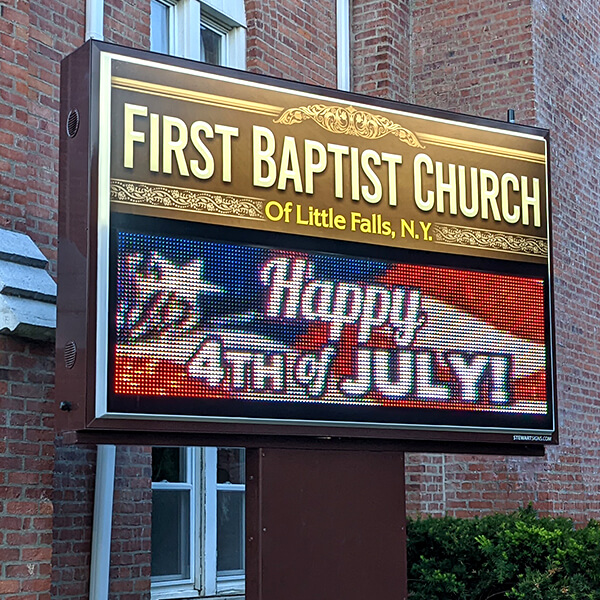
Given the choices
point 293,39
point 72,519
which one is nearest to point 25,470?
point 72,519

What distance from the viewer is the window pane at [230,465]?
8.00 m

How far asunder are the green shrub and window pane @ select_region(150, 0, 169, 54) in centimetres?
391

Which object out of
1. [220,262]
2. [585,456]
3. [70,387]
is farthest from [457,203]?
[585,456]

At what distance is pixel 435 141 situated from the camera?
5.74m

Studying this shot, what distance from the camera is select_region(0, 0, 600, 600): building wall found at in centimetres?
652

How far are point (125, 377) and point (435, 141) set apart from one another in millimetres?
2143

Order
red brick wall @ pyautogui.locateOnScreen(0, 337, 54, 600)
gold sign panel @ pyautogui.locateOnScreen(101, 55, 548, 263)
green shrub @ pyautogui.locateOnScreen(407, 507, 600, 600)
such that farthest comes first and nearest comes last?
green shrub @ pyautogui.locateOnScreen(407, 507, 600, 600) → red brick wall @ pyautogui.locateOnScreen(0, 337, 54, 600) → gold sign panel @ pyautogui.locateOnScreen(101, 55, 548, 263)

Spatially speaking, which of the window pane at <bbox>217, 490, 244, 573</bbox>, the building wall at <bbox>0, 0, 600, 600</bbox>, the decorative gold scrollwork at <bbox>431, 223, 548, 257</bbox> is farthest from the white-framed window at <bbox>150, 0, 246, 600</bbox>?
the decorative gold scrollwork at <bbox>431, 223, 548, 257</bbox>

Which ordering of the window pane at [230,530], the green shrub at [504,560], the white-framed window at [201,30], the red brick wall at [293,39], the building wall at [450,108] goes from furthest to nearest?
1. the red brick wall at [293,39]
2. the white-framed window at [201,30]
3. the window pane at [230,530]
4. the green shrub at [504,560]
5. the building wall at [450,108]

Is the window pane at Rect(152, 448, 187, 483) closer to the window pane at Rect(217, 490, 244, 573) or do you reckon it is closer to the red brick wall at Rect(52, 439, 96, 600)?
the window pane at Rect(217, 490, 244, 573)

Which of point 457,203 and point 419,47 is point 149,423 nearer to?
point 457,203

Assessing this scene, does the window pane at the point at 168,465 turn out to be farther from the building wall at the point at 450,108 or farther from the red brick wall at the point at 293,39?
the red brick wall at the point at 293,39

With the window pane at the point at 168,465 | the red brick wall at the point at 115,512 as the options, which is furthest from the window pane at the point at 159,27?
the window pane at the point at 168,465

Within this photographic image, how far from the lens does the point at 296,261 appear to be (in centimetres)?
515
